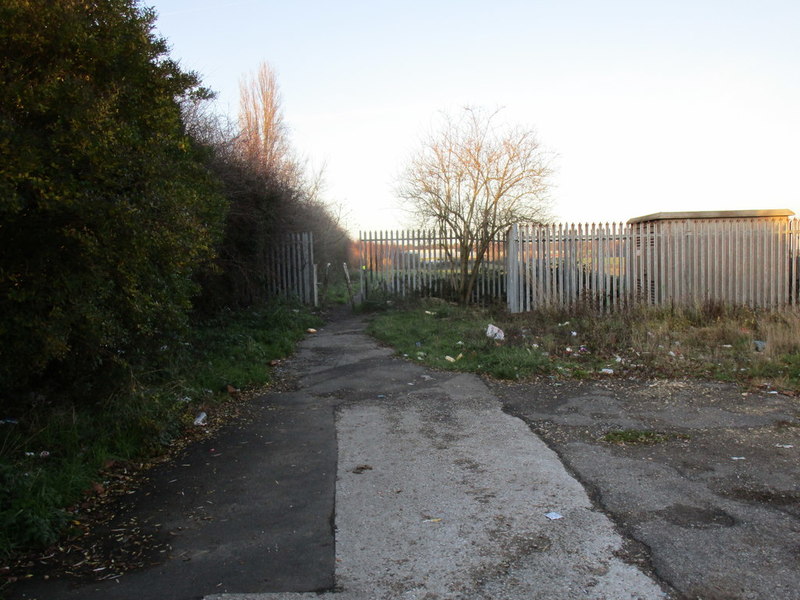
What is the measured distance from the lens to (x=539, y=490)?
14.7 feet

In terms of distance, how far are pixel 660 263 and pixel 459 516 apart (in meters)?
11.4

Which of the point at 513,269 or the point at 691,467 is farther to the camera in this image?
the point at 513,269

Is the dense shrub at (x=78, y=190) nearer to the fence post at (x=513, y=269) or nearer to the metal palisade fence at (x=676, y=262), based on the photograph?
the fence post at (x=513, y=269)

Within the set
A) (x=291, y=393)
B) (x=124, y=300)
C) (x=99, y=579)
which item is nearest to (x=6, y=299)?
(x=124, y=300)

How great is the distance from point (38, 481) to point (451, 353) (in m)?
6.53

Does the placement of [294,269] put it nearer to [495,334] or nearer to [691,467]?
[495,334]

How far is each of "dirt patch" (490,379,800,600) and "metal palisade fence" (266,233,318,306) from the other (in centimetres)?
912

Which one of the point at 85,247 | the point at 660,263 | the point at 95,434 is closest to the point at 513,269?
the point at 660,263

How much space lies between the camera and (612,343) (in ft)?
33.2

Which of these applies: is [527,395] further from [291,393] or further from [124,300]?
[124,300]

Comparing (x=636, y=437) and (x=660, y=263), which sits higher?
(x=660, y=263)

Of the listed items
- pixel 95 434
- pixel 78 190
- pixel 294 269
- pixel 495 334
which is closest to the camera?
pixel 78 190

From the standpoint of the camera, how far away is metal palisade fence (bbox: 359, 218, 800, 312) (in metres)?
13.8

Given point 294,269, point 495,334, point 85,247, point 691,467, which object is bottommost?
point 691,467
